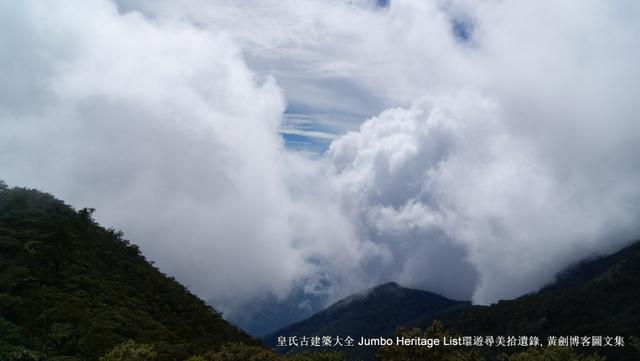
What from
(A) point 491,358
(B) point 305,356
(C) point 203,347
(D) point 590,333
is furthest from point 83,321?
(D) point 590,333

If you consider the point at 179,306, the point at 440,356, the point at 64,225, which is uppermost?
the point at 64,225

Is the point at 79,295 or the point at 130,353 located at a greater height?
the point at 79,295

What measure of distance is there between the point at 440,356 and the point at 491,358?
12251 cm

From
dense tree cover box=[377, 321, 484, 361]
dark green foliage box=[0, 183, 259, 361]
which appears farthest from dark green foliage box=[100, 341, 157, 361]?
dense tree cover box=[377, 321, 484, 361]

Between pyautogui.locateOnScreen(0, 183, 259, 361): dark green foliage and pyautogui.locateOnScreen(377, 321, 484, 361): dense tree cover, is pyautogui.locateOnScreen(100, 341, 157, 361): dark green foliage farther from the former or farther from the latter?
pyautogui.locateOnScreen(377, 321, 484, 361): dense tree cover

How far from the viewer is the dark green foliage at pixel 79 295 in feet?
147

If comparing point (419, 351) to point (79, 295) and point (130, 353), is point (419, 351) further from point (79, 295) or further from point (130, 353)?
point (79, 295)

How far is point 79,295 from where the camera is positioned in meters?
54.3

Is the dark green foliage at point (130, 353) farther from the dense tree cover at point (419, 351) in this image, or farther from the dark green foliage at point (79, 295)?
the dense tree cover at point (419, 351)

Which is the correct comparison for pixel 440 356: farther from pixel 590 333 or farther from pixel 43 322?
pixel 590 333

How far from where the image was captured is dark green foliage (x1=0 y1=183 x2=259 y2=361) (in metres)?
44.8

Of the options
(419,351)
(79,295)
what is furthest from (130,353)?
(419,351)

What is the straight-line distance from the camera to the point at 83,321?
156 feet

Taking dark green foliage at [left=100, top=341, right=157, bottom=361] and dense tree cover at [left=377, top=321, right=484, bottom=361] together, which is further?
dense tree cover at [left=377, top=321, right=484, bottom=361]
